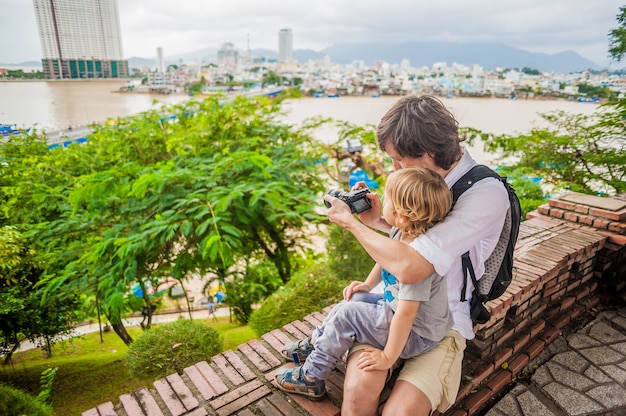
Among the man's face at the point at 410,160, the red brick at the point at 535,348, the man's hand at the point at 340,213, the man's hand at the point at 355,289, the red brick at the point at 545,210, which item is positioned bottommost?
the red brick at the point at 535,348

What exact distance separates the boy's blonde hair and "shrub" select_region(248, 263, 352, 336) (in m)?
2.38

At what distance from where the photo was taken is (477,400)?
195cm

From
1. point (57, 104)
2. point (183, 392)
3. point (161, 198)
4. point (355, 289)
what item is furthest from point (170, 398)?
point (57, 104)

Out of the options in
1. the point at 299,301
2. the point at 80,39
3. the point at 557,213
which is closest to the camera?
the point at 557,213

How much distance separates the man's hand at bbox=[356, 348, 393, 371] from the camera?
4.55 feet

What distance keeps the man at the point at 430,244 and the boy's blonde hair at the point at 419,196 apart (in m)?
0.05

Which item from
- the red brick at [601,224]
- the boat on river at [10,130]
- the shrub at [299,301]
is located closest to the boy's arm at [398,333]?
the shrub at [299,301]

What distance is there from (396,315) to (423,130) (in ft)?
2.34

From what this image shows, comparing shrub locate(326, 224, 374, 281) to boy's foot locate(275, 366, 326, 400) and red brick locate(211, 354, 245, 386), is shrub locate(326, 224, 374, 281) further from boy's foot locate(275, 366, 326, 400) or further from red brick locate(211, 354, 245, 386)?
boy's foot locate(275, 366, 326, 400)

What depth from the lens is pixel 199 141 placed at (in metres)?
6.00

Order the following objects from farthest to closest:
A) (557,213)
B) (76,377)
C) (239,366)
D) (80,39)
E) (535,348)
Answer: (80,39) → (76,377) → (557,213) → (535,348) → (239,366)

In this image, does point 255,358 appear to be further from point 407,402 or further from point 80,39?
point 80,39

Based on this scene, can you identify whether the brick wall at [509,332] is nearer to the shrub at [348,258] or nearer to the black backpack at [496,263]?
the black backpack at [496,263]

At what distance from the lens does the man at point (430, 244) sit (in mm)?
1315
